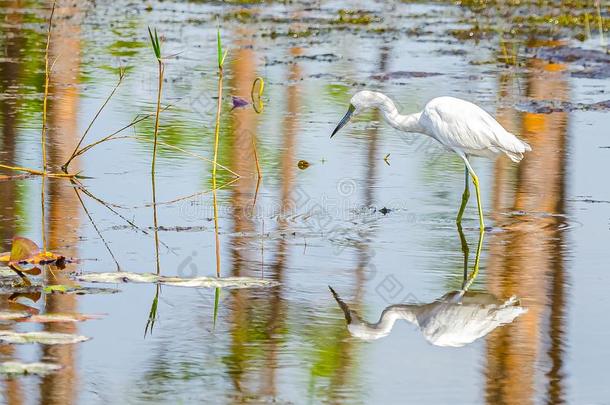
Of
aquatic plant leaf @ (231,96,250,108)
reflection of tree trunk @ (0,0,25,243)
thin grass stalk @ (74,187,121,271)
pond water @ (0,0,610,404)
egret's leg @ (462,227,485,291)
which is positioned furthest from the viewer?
aquatic plant leaf @ (231,96,250,108)

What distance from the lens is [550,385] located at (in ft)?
20.1

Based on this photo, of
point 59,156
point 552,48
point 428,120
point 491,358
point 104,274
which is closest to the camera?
point 491,358

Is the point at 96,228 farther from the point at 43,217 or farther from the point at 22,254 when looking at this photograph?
the point at 22,254

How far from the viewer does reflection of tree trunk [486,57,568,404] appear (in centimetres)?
626

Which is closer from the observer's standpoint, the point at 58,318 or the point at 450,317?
the point at 58,318

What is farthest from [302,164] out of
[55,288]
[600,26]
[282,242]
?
[600,26]

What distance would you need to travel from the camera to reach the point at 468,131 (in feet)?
32.3

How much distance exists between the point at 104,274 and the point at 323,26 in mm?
15339

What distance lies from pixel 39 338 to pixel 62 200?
3570 millimetres

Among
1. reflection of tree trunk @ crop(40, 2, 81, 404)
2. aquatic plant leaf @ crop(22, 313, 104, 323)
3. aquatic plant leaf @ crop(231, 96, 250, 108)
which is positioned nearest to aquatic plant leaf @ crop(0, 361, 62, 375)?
reflection of tree trunk @ crop(40, 2, 81, 404)

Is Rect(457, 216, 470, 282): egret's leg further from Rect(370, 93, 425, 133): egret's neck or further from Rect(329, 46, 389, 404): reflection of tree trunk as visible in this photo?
Rect(370, 93, 425, 133): egret's neck

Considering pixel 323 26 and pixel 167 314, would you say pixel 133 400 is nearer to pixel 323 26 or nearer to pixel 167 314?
pixel 167 314

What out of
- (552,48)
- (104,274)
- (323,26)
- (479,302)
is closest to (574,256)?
(479,302)

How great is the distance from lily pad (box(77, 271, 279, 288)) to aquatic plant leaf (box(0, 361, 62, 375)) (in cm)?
150
